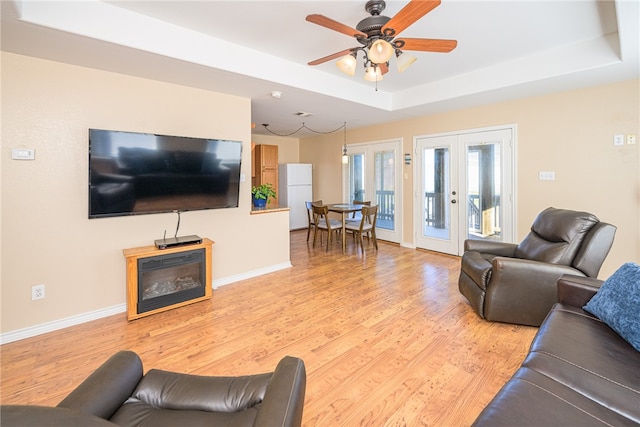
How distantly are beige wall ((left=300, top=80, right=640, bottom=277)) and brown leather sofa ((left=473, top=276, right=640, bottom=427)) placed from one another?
2745mm

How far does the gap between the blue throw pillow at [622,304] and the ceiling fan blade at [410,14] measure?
191 centimetres

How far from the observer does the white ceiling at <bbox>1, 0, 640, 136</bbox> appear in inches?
90.0

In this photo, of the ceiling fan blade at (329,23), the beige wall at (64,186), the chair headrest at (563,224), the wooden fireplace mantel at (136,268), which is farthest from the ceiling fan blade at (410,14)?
the wooden fireplace mantel at (136,268)

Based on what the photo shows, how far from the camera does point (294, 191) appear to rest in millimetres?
7434

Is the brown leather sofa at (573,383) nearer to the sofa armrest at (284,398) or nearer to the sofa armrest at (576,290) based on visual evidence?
the sofa armrest at (576,290)

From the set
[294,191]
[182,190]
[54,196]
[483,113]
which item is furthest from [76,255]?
→ [483,113]

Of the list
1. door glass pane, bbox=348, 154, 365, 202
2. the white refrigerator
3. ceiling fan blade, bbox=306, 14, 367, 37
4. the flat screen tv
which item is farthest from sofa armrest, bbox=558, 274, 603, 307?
the white refrigerator

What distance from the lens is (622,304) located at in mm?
1568

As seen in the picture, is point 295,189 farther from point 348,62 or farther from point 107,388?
point 107,388

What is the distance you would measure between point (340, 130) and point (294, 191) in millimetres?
1879

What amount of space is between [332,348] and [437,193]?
383cm

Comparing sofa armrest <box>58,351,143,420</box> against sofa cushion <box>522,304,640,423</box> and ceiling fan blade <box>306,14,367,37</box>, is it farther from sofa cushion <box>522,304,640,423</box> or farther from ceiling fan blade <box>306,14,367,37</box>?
ceiling fan blade <box>306,14,367,37</box>

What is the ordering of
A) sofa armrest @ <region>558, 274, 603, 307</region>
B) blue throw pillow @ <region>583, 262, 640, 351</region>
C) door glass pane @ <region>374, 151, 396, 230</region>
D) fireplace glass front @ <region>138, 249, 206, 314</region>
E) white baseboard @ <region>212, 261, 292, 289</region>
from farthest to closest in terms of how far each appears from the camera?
door glass pane @ <region>374, 151, 396, 230</region>, white baseboard @ <region>212, 261, 292, 289</region>, fireplace glass front @ <region>138, 249, 206, 314</region>, sofa armrest @ <region>558, 274, 603, 307</region>, blue throw pillow @ <region>583, 262, 640, 351</region>

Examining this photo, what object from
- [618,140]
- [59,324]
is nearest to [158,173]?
[59,324]
